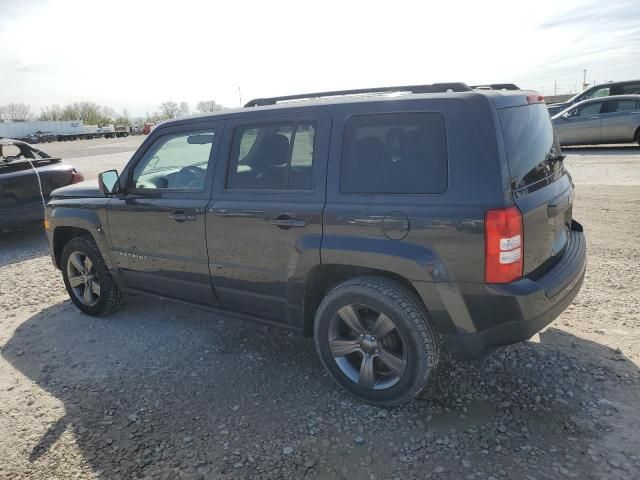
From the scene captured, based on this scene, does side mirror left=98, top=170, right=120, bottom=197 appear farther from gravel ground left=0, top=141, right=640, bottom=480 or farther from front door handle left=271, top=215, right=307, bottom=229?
front door handle left=271, top=215, right=307, bottom=229

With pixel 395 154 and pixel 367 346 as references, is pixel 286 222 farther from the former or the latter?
pixel 367 346

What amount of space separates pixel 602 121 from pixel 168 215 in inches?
503

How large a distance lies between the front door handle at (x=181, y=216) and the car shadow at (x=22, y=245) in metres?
4.14

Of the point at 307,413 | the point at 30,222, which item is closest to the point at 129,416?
the point at 307,413

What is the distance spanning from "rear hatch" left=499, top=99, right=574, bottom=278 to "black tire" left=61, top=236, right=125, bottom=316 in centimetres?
353

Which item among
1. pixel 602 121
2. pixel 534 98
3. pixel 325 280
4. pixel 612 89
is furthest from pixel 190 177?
pixel 612 89

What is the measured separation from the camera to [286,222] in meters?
3.10

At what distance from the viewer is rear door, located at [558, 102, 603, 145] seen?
12.9 m

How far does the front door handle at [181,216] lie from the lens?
141 inches

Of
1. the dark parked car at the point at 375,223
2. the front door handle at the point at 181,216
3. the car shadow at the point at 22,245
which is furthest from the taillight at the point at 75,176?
the front door handle at the point at 181,216

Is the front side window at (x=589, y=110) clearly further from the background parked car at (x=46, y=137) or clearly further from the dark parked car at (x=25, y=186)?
the background parked car at (x=46, y=137)

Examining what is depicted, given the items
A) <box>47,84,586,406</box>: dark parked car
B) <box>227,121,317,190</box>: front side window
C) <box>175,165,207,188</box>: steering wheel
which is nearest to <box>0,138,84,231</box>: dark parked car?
<box>47,84,586,406</box>: dark parked car

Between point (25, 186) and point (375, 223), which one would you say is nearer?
point (375, 223)

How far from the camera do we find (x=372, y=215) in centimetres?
278
